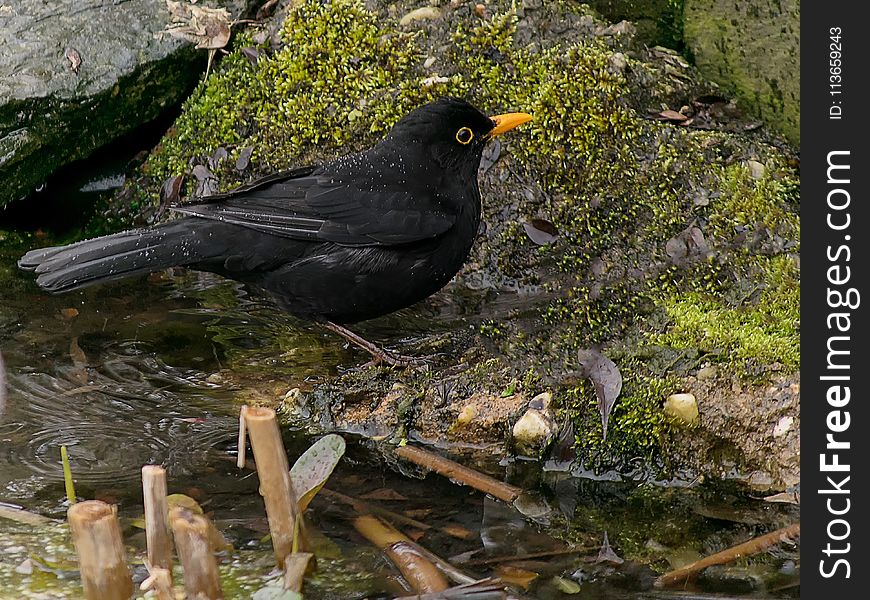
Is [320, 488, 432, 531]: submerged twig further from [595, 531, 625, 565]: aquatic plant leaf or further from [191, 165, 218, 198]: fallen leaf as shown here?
[191, 165, 218, 198]: fallen leaf

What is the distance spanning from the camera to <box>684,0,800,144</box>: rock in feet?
18.9

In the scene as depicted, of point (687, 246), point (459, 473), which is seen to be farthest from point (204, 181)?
point (459, 473)

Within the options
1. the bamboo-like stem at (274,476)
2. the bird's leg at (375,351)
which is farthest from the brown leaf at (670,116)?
the bamboo-like stem at (274,476)

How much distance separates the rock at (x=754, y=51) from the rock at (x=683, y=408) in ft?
7.74

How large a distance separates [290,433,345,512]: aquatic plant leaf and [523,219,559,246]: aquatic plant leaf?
2593 millimetres

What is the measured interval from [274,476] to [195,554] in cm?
33

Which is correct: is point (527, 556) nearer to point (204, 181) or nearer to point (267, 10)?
point (204, 181)

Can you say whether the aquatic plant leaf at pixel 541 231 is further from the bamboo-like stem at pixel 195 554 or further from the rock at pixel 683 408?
the bamboo-like stem at pixel 195 554

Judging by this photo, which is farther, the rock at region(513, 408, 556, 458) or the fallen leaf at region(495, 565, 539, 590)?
the rock at region(513, 408, 556, 458)

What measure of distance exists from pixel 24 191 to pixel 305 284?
249 centimetres

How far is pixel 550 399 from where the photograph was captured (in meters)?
4.38

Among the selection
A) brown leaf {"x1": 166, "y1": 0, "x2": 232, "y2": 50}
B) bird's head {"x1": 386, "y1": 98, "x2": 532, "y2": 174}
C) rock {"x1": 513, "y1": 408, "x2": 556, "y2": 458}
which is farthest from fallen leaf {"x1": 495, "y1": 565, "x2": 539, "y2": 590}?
brown leaf {"x1": 166, "y1": 0, "x2": 232, "y2": 50}
